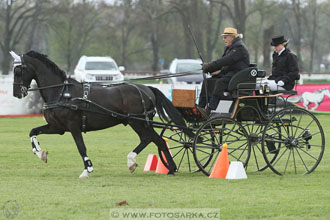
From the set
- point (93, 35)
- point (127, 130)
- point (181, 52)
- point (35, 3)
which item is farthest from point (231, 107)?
point (181, 52)

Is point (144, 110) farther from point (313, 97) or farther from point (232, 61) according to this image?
point (313, 97)

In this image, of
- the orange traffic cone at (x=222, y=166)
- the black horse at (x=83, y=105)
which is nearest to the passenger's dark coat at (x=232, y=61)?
the black horse at (x=83, y=105)

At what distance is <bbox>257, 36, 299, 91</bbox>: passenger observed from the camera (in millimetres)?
10391

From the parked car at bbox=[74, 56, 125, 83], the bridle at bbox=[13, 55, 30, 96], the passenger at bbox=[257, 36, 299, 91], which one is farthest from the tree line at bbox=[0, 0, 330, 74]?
the bridle at bbox=[13, 55, 30, 96]

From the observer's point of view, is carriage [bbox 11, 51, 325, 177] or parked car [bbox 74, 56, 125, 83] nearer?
carriage [bbox 11, 51, 325, 177]

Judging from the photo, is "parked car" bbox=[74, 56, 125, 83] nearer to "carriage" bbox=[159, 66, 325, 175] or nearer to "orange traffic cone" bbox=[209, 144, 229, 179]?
"carriage" bbox=[159, 66, 325, 175]

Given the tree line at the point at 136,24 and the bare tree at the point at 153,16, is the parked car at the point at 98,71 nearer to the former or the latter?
the tree line at the point at 136,24

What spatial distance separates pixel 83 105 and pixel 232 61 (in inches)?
93.3

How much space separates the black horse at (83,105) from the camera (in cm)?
998

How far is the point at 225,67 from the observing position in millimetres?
10281

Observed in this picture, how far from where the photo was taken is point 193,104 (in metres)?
10.3

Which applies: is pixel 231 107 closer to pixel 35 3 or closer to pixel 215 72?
pixel 215 72

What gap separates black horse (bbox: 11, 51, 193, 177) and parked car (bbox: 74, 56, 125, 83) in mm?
19480

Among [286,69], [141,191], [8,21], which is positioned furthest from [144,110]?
[8,21]
